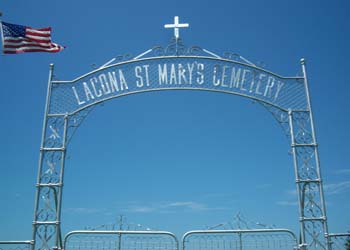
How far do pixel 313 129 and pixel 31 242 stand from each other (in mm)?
6876

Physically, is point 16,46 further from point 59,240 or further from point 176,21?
point 59,240

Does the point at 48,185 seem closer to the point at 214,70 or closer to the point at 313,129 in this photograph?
the point at 214,70

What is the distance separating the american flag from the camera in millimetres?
10000

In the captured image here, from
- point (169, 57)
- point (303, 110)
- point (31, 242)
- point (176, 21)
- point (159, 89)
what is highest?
point (176, 21)

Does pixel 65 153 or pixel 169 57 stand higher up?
pixel 169 57

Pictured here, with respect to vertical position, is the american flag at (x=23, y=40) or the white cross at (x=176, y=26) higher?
the white cross at (x=176, y=26)

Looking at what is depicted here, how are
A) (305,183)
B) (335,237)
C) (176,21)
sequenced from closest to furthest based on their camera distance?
(335,237)
(305,183)
(176,21)

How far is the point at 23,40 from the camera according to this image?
1008 cm

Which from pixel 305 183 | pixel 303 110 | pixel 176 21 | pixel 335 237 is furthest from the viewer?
pixel 176 21

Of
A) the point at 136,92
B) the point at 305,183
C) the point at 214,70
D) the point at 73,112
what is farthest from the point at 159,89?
the point at 305,183

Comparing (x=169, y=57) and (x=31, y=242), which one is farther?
(x=169, y=57)

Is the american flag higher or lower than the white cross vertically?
lower

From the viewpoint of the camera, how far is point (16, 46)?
33.0 feet

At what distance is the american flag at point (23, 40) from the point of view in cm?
1000
